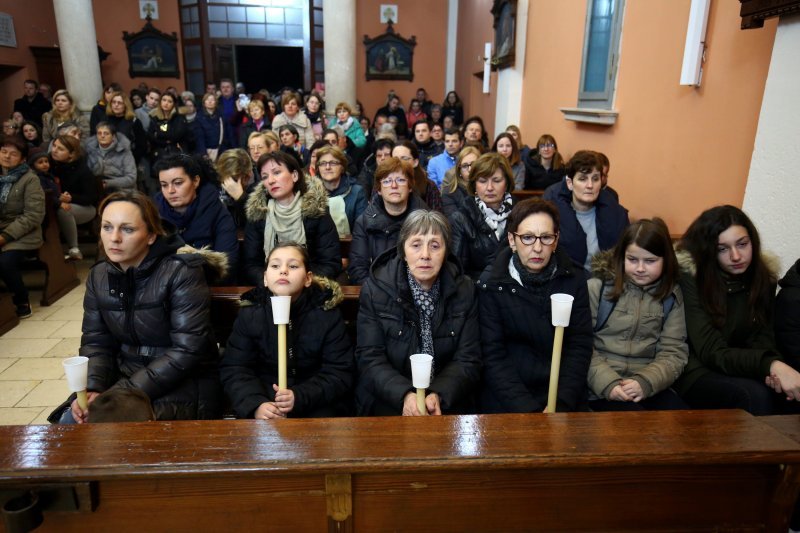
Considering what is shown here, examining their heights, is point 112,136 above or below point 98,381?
above

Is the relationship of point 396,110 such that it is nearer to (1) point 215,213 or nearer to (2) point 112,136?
(2) point 112,136

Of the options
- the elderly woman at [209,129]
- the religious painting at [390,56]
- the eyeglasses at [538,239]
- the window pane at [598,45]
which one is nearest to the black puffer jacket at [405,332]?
the eyeglasses at [538,239]

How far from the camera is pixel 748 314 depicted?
7.78ft

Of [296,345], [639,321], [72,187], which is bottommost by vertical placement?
[296,345]

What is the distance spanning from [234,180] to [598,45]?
11.3ft

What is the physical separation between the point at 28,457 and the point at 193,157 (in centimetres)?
236

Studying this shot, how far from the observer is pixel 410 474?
4.56 feet

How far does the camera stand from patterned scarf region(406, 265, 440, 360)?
227 cm

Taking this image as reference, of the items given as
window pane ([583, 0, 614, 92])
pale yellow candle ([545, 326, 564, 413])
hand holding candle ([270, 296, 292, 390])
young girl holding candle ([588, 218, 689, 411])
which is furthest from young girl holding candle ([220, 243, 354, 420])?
window pane ([583, 0, 614, 92])

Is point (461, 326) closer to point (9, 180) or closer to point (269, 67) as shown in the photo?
point (9, 180)

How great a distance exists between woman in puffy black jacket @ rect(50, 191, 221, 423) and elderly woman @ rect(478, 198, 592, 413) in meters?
1.22

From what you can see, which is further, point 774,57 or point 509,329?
point 774,57

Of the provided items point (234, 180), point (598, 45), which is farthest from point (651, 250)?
point (598, 45)

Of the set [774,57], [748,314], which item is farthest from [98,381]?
[774,57]
